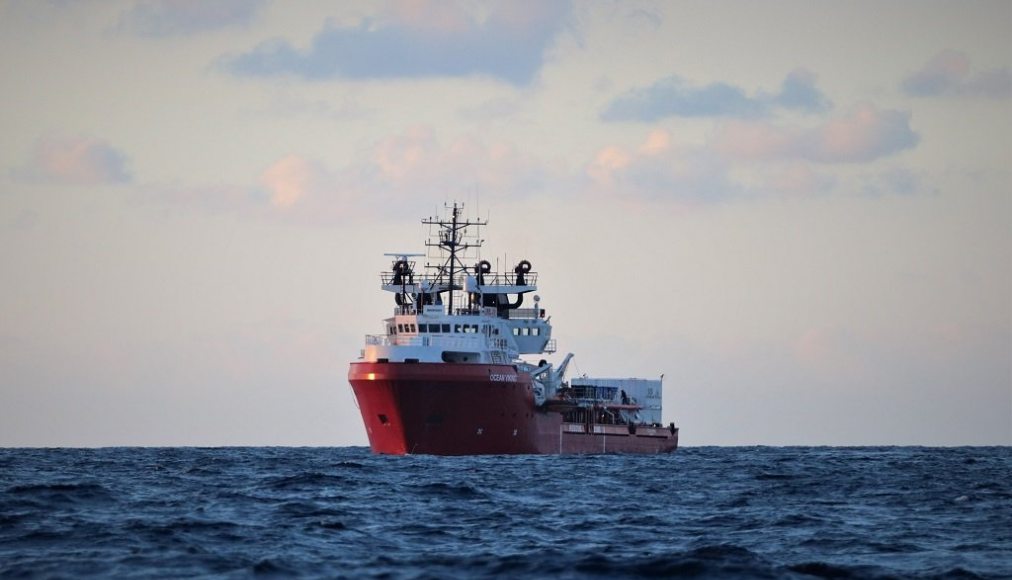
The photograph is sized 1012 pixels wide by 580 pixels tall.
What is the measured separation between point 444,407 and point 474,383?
196 cm

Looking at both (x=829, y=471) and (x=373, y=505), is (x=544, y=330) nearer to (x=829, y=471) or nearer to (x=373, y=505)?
(x=829, y=471)

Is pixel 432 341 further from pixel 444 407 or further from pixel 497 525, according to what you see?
pixel 497 525

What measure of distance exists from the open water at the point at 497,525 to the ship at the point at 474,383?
1257 centimetres

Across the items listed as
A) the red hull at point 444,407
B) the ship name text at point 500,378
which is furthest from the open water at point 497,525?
the ship name text at point 500,378

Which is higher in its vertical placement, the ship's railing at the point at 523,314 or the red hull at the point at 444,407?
the ship's railing at the point at 523,314

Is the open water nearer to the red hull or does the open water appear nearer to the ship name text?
the red hull

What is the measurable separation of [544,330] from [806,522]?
50.6 meters

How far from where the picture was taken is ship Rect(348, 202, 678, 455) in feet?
244

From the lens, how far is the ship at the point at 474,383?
74438 millimetres

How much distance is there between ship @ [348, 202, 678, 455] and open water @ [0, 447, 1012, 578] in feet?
41.2

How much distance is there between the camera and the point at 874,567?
1213 inches

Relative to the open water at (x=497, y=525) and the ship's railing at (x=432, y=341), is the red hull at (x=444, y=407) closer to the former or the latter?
the ship's railing at (x=432, y=341)

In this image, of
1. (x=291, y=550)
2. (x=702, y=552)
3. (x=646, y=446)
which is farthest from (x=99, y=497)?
(x=646, y=446)

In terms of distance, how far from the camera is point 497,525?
126 ft
